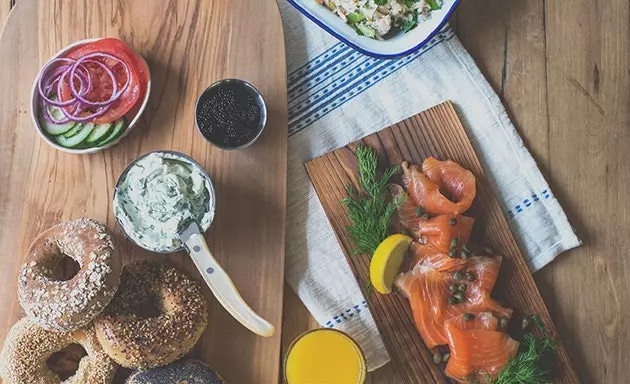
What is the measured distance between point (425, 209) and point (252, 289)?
623mm

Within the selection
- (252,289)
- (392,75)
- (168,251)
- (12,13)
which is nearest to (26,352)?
A: (168,251)

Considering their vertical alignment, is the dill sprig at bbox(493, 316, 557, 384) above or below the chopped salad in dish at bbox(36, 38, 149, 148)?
below

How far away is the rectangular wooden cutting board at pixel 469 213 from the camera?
8.39 ft

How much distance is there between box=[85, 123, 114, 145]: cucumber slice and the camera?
250cm

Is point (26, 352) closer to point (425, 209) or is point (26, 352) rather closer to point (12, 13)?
point (12, 13)

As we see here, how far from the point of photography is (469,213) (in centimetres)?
261

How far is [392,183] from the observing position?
2.60m

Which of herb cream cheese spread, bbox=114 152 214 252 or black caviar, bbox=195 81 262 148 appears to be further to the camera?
black caviar, bbox=195 81 262 148

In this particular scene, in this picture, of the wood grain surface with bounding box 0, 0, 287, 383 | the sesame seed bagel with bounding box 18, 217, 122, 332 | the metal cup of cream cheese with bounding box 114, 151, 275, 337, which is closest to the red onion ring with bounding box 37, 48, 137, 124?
the wood grain surface with bounding box 0, 0, 287, 383

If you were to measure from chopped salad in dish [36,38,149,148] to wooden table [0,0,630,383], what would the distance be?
0.40 m

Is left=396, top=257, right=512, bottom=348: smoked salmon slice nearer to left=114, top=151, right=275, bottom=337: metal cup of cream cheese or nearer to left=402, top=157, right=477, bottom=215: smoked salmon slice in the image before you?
left=402, top=157, right=477, bottom=215: smoked salmon slice

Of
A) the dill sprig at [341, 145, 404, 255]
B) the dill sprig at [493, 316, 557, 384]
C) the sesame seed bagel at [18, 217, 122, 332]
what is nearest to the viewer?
the sesame seed bagel at [18, 217, 122, 332]

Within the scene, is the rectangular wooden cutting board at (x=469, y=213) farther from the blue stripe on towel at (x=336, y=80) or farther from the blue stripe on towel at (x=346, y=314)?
the blue stripe on towel at (x=336, y=80)

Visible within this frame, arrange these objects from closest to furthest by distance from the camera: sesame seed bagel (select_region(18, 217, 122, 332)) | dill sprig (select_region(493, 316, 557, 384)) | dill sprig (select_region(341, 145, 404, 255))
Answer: sesame seed bagel (select_region(18, 217, 122, 332))
dill sprig (select_region(493, 316, 557, 384))
dill sprig (select_region(341, 145, 404, 255))
